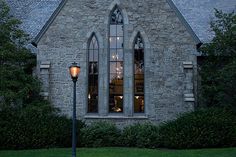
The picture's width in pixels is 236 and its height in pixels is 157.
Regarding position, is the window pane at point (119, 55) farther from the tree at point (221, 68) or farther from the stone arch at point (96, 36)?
the tree at point (221, 68)

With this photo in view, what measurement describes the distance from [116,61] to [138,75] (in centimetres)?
A: 149

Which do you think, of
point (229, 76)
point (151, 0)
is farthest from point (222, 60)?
point (151, 0)

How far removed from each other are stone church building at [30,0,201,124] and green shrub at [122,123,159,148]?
1171 mm

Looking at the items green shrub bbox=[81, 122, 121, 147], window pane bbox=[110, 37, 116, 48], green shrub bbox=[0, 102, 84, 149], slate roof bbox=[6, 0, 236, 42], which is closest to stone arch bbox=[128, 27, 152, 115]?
window pane bbox=[110, 37, 116, 48]

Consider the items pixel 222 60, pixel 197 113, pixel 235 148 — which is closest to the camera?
pixel 235 148

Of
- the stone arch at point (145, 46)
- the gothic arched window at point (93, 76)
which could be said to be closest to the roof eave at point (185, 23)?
the stone arch at point (145, 46)

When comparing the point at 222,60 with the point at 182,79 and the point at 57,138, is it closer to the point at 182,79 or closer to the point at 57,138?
the point at 182,79

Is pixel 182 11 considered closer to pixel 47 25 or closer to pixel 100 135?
pixel 47 25

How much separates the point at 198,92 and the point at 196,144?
4.19 meters

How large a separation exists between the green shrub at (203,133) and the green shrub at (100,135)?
9.30 ft

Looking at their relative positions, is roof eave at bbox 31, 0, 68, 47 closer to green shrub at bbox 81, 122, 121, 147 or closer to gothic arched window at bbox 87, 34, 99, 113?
gothic arched window at bbox 87, 34, 99, 113

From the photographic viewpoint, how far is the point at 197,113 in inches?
834

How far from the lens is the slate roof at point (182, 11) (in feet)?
91.6

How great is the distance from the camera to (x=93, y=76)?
77.9 ft
